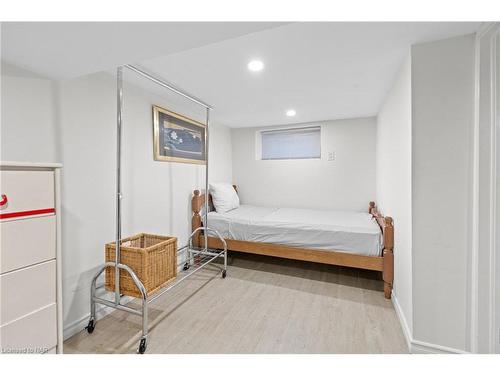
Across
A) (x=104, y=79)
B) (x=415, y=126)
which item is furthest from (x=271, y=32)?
(x=104, y=79)

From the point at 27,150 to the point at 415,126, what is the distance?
2468 millimetres

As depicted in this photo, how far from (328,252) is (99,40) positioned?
2.47m

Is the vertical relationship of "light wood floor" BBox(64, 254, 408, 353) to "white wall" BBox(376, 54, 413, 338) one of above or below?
below

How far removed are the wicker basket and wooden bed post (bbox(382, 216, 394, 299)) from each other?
191cm

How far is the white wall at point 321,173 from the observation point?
333 cm

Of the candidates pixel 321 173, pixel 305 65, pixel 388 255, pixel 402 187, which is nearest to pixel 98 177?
pixel 305 65

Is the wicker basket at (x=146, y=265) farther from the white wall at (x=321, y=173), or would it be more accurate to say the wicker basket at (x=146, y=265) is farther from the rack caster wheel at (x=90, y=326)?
the white wall at (x=321, y=173)

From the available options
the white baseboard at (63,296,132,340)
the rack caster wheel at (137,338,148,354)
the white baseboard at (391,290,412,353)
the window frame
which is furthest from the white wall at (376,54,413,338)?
the white baseboard at (63,296,132,340)

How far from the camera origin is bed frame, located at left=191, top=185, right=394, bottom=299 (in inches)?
79.9

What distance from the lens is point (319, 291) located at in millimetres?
2246

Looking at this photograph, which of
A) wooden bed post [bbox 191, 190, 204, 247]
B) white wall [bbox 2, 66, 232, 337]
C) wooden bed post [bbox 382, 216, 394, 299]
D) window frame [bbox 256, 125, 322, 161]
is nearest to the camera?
white wall [bbox 2, 66, 232, 337]

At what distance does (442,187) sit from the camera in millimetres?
1392

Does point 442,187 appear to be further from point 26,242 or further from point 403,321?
point 26,242

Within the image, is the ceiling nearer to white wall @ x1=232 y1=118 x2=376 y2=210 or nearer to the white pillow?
white wall @ x1=232 y1=118 x2=376 y2=210
